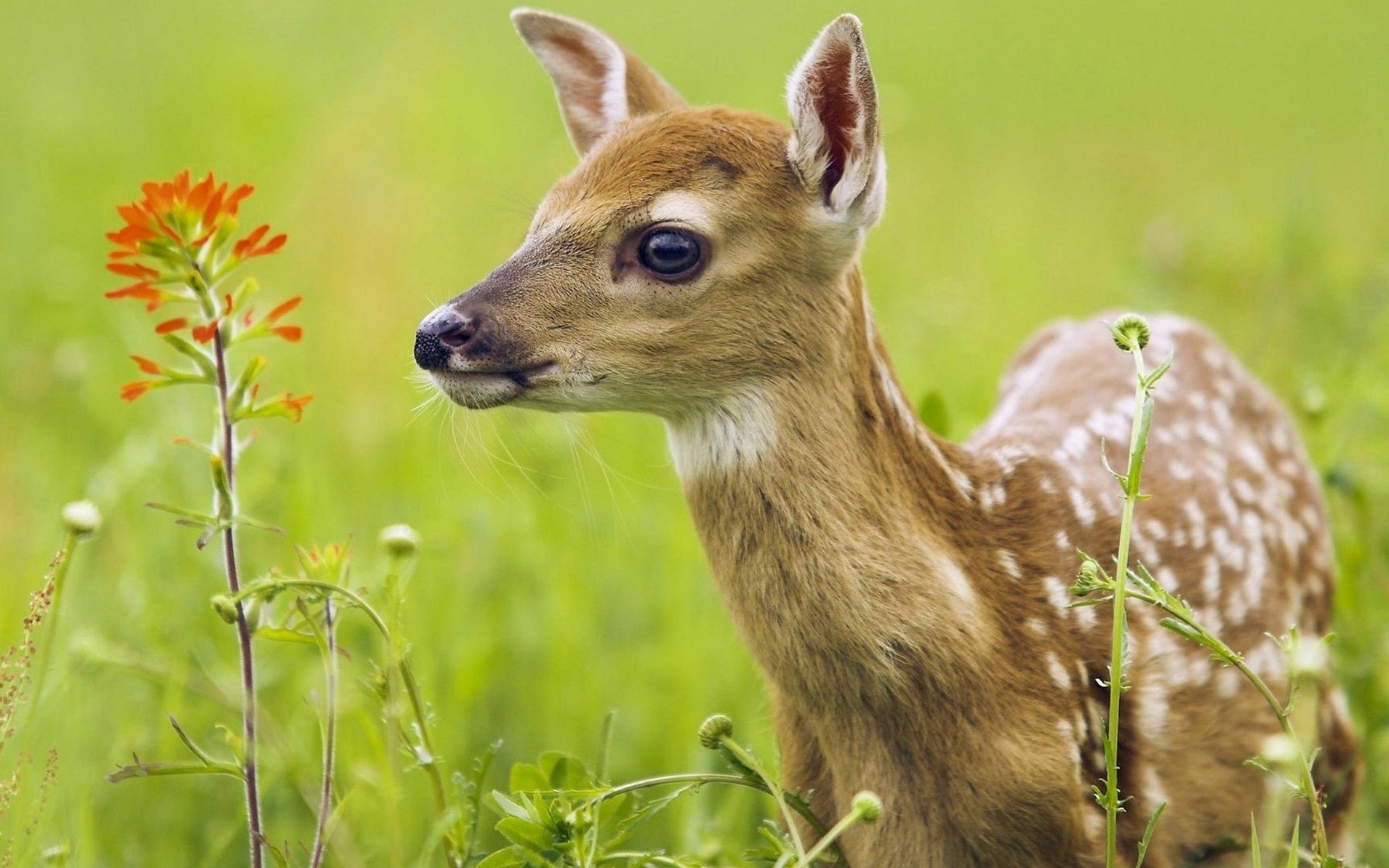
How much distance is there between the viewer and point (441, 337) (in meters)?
2.86

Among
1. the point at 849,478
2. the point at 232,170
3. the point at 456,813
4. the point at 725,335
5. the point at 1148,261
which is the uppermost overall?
the point at 232,170

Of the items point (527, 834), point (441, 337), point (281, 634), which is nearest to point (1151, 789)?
point (527, 834)

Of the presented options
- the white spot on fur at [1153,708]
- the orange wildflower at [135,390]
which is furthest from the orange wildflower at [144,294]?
the white spot on fur at [1153,708]

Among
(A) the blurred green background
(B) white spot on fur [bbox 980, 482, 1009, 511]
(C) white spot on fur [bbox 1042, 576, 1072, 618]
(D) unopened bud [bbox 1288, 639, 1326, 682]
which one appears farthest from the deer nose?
(D) unopened bud [bbox 1288, 639, 1326, 682]

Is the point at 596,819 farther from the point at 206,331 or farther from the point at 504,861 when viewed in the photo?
the point at 206,331

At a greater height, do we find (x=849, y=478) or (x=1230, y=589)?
(x=849, y=478)

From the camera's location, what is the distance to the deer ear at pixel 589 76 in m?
3.56

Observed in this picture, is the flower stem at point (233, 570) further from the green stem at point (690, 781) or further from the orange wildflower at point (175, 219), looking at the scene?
the green stem at point (690, 781)

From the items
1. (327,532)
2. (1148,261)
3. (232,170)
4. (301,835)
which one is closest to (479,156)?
(232,170)

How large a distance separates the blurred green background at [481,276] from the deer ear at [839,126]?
751 mm

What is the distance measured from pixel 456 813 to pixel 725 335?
0.99m

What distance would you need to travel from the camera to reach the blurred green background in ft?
12.7

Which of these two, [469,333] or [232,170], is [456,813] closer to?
[469,333]

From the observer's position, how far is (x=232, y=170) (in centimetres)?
812
